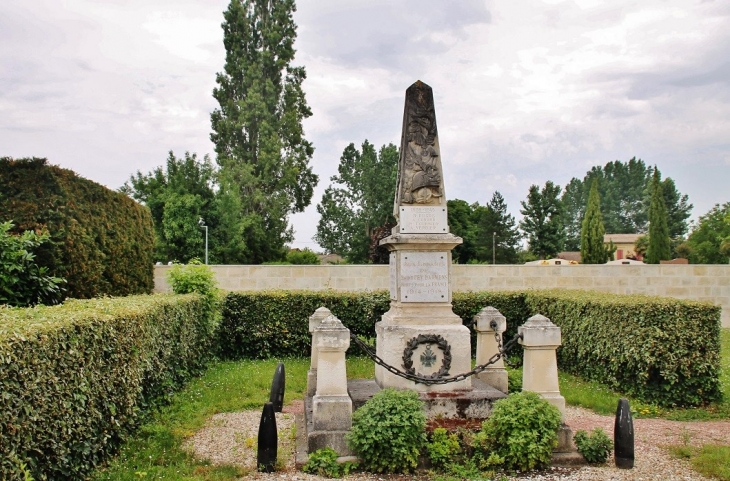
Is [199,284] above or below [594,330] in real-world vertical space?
above

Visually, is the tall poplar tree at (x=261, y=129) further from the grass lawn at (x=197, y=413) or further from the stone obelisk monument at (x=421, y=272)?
the stone obelisk monument at (x=421, y=272)

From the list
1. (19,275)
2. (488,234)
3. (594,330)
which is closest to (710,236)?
(488,234)

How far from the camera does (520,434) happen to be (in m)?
5.63

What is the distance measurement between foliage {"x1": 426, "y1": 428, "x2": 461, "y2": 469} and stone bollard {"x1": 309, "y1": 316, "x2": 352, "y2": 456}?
0.81 meters

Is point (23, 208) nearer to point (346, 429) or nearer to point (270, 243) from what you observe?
point (346, 429)

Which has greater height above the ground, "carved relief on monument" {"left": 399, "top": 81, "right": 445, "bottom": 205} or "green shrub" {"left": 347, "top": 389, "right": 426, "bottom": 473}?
"carved relief on monument" {"left": 399, "top": 81, "right": 445, "bottom": 205}

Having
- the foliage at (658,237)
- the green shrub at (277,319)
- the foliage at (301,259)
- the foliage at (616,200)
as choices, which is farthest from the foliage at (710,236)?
the green shrub at (277,319)

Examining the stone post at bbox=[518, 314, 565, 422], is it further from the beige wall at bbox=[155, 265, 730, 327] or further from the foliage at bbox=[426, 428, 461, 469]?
the beige wall at bbox=[155, 265, 730, 327]

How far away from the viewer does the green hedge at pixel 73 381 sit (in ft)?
12.5

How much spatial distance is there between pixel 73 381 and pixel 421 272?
399cm

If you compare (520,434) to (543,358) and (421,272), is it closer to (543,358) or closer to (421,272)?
(543,358)

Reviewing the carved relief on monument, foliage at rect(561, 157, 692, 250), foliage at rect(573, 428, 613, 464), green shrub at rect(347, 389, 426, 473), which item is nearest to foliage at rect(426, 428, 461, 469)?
green shrub at rect(347, 389, 426, 473)

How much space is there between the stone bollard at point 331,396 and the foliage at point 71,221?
18.6 ft

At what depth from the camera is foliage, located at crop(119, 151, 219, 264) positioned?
33.0m
